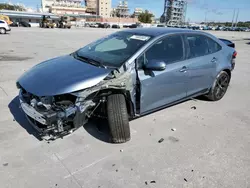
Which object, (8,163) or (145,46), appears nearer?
(8,163)

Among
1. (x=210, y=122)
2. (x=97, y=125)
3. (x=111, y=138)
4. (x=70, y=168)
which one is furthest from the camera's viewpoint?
(x=210, y=122)

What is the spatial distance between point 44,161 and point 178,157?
1.76 metres

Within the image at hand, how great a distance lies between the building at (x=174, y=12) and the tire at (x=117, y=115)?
4206 inches

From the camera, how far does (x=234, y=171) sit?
243 cm

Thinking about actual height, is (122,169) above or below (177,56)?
below

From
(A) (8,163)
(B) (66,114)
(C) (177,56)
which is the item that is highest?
(C) (177,56)

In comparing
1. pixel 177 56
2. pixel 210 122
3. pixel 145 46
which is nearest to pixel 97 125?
pixel 145 46

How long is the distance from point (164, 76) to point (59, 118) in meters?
1.73

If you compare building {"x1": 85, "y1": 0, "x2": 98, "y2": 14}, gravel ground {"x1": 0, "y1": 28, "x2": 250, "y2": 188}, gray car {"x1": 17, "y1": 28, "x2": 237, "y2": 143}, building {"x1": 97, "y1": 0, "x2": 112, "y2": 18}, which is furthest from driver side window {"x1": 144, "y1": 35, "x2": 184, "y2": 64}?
building {"x1": 85, "y1": 0, "x2": 98, "y2": 14}

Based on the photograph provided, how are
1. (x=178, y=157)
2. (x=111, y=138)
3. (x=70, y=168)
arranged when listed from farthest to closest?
(x=111, y=138) → (x=178, y=157) → (x=70, y=168)

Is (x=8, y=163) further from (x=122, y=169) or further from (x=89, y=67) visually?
(x=89, y=67)

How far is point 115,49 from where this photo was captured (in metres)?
3.60

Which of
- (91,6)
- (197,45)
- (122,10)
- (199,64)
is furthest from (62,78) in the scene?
(91,6)

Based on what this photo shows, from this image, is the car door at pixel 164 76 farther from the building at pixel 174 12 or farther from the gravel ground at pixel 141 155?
the building at pixel 174 12
